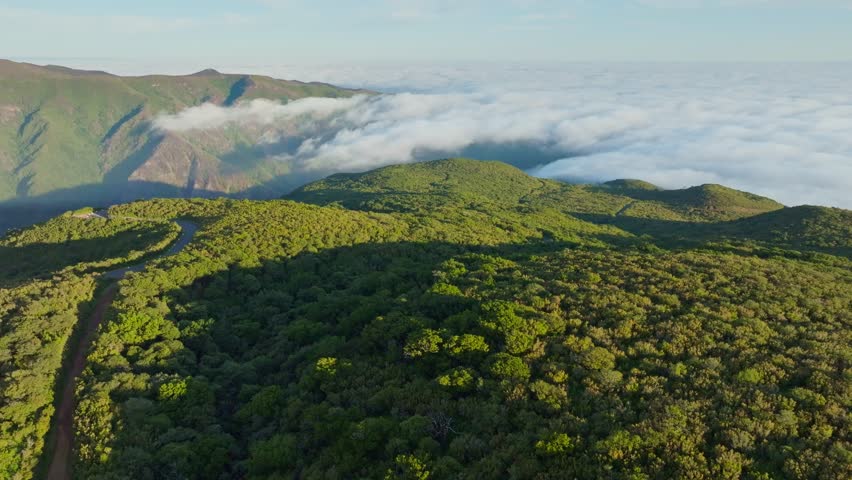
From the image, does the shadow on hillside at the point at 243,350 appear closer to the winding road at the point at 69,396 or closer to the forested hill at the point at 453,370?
the forested hill at the point at 453,370

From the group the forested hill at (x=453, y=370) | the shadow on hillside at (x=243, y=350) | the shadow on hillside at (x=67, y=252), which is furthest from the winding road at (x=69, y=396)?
the shadow on hillside at (x=67, y=252)

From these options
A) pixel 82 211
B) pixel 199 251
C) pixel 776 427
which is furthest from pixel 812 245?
pixel 82 211

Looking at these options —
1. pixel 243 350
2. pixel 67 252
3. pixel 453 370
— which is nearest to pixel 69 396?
pixel 243 350

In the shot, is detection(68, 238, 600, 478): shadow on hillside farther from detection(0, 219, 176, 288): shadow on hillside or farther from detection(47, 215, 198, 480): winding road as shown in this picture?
detection(0, 219, 176, 288): shadow on hillside

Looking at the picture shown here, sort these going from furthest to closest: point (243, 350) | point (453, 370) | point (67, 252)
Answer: point (67, 252) < point (243, 350) < point (453, 370)

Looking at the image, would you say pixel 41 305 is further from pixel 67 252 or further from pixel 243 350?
pixel 67 252

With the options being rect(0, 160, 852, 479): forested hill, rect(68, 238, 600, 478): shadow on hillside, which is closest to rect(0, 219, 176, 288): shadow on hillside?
rect(0, 160, 852, 479): forested hill
